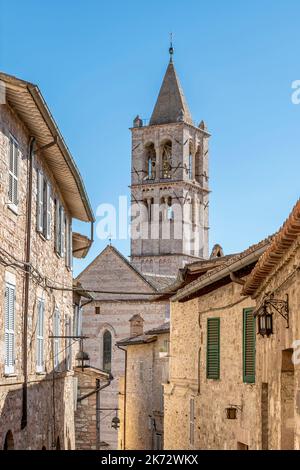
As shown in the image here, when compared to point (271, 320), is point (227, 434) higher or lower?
lower

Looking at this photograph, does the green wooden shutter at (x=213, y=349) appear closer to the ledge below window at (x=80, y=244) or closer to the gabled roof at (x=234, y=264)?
the gabled roof at (x=234, y=264)

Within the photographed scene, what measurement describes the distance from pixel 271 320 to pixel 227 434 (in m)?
4.82

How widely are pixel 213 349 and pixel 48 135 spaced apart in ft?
18.7

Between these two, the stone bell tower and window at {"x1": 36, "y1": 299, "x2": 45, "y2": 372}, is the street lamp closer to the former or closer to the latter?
window at {"x1": 36, "y1": 299, "x2": 45, "y2": 372}

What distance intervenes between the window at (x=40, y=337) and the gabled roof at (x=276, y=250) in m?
4.81

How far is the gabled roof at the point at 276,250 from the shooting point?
945cm

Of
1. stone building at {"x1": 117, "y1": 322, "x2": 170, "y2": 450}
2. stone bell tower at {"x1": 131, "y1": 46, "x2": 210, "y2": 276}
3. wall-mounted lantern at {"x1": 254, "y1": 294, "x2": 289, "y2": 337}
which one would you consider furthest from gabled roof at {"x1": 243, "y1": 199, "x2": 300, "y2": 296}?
stone bell tower at {"x1": 131, "y1": 46, "x2": 210, "y2": 276}

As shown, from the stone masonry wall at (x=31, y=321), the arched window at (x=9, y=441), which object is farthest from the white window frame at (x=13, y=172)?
the arched window at (x=9, y=441)

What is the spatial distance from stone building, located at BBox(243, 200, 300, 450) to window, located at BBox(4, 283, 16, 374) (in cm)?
388

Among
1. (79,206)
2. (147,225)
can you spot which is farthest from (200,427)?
(147,225)
